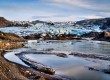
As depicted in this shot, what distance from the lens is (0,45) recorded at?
117ft

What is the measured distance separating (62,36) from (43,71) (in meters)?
45.1

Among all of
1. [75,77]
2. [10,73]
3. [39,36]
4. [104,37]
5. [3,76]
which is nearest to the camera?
[3,76]

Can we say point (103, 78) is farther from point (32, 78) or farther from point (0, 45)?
point (0, 45)

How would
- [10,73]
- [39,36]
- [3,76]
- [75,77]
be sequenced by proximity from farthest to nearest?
[39,36] → [75,77] → [10,73] → [3,76]

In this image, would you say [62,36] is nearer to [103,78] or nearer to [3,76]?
[103,78]

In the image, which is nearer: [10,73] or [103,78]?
[10,73]

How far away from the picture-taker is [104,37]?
5819cm

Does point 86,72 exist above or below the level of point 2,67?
below

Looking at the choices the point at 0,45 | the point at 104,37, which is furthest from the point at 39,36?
the point at 0,45

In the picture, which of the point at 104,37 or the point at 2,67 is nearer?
the point at 2,67

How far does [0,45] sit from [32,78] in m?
20.8

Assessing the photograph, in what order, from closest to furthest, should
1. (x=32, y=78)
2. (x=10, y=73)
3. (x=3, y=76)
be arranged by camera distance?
(x=3, y=76), (x=10, y=73), (x=32, y=78)

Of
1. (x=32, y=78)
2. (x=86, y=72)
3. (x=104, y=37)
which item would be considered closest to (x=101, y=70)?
(x=86, y=72)

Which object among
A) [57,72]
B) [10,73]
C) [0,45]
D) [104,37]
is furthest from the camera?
[104,37]
